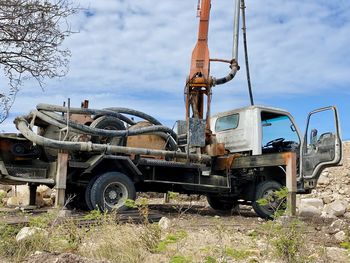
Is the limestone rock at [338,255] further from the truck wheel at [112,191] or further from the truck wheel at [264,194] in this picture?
the truck wheel at [264,194]

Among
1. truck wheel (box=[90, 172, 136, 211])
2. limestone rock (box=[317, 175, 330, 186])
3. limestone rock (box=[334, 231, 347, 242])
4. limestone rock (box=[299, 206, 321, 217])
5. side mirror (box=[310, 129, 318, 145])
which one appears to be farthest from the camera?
→ limestone rock (box=[317, 175, 330, 186])

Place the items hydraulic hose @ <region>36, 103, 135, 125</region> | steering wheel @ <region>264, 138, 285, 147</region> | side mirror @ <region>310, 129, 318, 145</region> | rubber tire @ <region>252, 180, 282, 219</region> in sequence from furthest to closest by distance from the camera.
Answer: steering wheel @ <region>264, 138, 285, 147</region>, side mirror @ <region>310, 129, 318, 145</region>, rubber tire @ <region>252, 180, 282, 219</region>, hydraulic hose @ <region>36, 103, 135, 125</region>

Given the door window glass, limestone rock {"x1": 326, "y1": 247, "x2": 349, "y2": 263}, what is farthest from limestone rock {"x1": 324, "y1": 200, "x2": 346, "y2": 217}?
limestone rock {"x1": 326, "y1": 247, "x2": 349, "y2": 263}

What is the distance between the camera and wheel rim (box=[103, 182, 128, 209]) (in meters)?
9.51

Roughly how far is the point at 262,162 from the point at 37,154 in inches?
184

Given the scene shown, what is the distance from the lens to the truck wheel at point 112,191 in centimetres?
930

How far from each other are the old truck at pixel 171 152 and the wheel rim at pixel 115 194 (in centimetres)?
2

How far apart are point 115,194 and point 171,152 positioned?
1.61 m

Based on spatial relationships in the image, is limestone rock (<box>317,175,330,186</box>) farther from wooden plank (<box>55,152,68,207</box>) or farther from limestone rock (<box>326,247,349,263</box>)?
limestone rock (<box>326,247,349,263</box>)

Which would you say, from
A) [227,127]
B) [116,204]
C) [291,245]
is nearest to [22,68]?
[116,204]

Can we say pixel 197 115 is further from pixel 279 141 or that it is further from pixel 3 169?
pixel 3 169

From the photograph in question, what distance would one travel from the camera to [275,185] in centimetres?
1122

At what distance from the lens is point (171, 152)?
413 inches

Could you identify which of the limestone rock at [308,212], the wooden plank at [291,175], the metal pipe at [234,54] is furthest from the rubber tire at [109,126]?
the limestone rock at [308,212]
